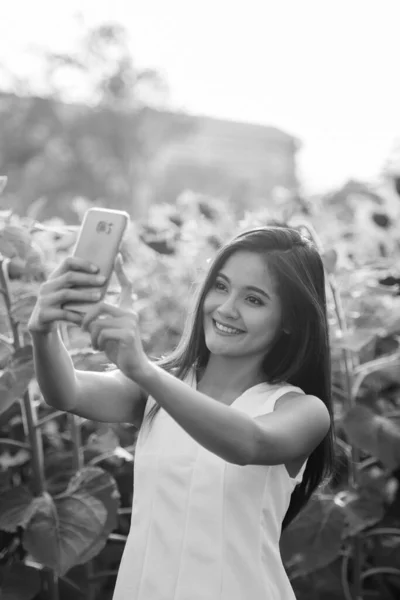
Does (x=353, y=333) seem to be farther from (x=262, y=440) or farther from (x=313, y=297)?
(x=262, y=440)

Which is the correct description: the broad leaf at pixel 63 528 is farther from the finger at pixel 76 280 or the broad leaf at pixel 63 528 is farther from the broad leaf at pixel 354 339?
the finger at pixel 76 280

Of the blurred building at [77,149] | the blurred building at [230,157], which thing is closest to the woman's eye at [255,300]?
the blurred building at [77,149]

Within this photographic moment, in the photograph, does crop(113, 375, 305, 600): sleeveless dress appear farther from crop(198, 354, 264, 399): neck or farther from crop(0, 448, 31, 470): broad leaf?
crop(0, 448, 31, 470): broad leaf

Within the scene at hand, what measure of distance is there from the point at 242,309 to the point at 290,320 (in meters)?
0.12

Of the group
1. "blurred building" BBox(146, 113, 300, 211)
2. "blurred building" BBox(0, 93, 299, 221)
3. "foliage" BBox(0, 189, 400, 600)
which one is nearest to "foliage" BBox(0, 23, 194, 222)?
"blurred building" BBox(0, 93, 299, 221)

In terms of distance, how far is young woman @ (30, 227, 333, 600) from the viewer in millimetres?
1486

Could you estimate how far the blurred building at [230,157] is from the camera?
103 ft

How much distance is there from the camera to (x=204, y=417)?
1.27 metres

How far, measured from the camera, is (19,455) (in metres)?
2.58

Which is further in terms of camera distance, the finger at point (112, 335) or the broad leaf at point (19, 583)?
the broad leaf at point (19, 583)

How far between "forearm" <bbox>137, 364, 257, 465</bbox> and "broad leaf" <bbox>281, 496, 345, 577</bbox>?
0.96 metres

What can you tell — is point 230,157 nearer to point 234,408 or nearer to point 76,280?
point 234,408

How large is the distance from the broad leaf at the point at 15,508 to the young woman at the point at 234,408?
513mm

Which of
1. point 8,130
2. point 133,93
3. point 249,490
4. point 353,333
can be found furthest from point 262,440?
point 8,130
